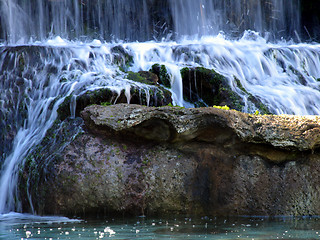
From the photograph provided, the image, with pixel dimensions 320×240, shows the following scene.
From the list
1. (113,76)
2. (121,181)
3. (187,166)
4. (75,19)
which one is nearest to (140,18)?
(75,19)

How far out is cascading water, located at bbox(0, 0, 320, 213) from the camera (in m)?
9.88

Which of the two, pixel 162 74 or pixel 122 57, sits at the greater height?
pixel 122 57

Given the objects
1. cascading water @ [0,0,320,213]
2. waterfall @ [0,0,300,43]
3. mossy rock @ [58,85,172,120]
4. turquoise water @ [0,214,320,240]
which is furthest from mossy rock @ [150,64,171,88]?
waterfall @ [0,0,300,43]

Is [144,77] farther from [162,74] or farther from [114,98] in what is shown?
[114,98]

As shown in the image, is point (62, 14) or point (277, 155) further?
point (62, 14)

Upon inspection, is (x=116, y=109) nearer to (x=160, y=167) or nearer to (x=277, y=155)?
(x=160, y=167)

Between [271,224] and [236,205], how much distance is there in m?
1.14

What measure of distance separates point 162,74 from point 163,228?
624 centimetres

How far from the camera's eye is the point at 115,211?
716 cm

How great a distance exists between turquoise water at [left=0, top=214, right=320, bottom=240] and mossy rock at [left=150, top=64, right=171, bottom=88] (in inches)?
198

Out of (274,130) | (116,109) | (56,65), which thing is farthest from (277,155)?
(56,65)

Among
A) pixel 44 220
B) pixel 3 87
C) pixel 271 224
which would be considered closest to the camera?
pixel 271 224

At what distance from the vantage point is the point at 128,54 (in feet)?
43.0

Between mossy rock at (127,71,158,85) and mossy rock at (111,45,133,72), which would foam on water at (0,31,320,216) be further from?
mossy rock at (127,71,158,85)
